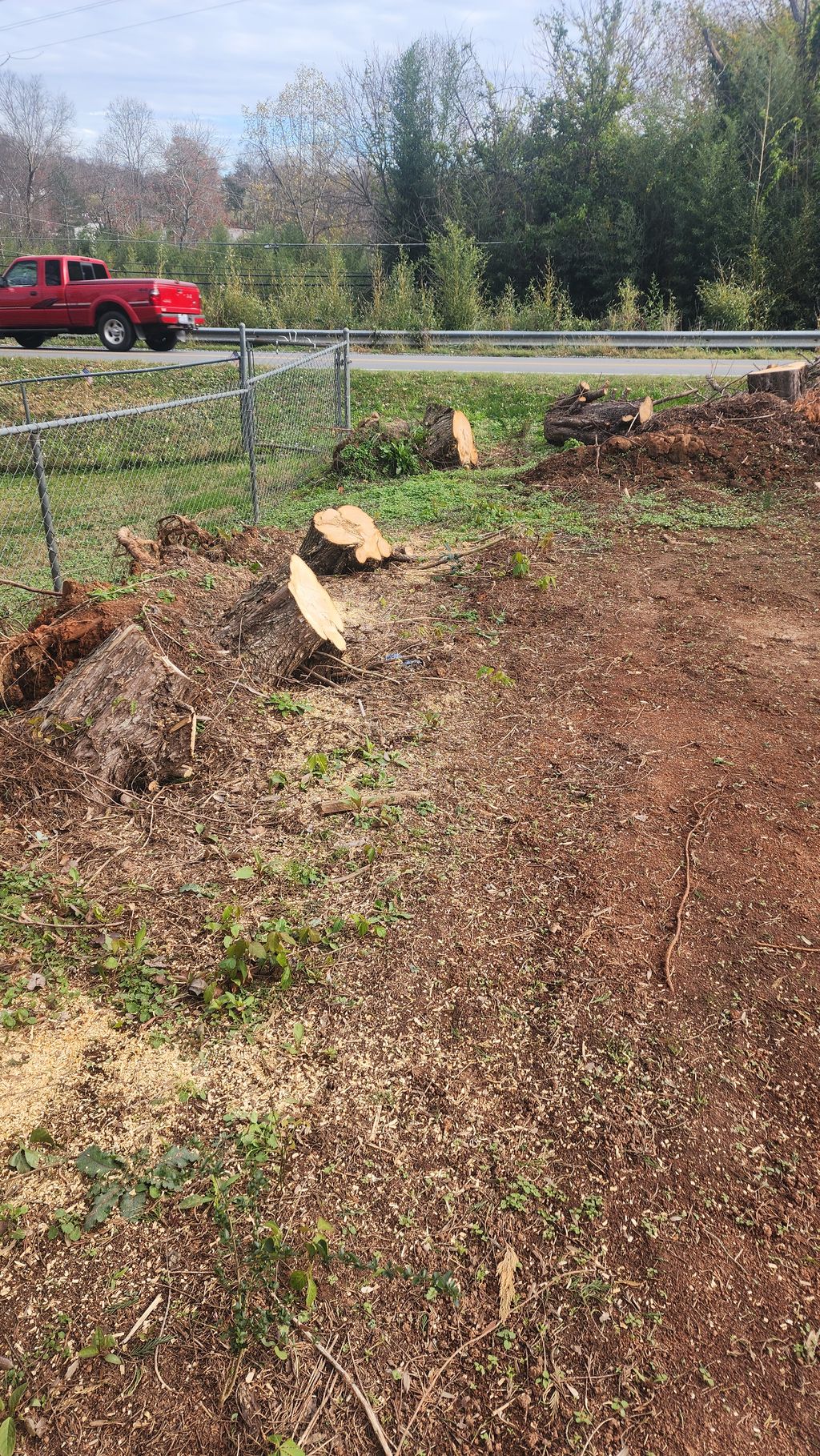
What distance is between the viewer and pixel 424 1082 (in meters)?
2.66

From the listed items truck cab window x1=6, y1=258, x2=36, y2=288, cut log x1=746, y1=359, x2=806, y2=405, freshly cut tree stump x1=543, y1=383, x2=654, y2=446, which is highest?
truck cab window x1=6, y1=258, x2=36, y2=288

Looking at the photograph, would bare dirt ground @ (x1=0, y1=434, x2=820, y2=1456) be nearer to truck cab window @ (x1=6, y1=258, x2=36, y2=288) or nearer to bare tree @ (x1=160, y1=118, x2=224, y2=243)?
truck cab window @ (x1=6, y1=258, x2=36, y2=288)

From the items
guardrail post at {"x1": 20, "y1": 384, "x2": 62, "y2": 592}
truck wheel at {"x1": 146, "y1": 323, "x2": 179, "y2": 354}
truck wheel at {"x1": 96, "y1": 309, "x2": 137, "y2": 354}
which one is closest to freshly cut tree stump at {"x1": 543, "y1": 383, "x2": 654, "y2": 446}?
guardrail post at {"x1": 20, "y1": 384, "x2": 62, "y2": 592}

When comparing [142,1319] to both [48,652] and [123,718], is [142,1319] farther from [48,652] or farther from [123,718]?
[48,652]

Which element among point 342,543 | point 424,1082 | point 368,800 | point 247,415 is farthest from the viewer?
point 247,415

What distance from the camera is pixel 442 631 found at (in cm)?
577

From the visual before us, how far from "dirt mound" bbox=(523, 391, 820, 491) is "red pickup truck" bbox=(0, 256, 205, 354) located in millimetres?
10259

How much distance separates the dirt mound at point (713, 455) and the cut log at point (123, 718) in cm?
606

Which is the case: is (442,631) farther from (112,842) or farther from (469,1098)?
(469,1098)

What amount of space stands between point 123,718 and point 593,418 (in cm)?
803

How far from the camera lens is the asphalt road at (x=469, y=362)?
14.7 m

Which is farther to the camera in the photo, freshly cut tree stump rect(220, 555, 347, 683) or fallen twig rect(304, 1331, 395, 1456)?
freshly cut tree stump rect(220, 555, 347, 683)

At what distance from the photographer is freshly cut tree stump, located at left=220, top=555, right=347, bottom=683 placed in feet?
16.0

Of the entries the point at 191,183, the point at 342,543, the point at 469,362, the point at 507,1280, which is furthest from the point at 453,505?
the point at 191,183
